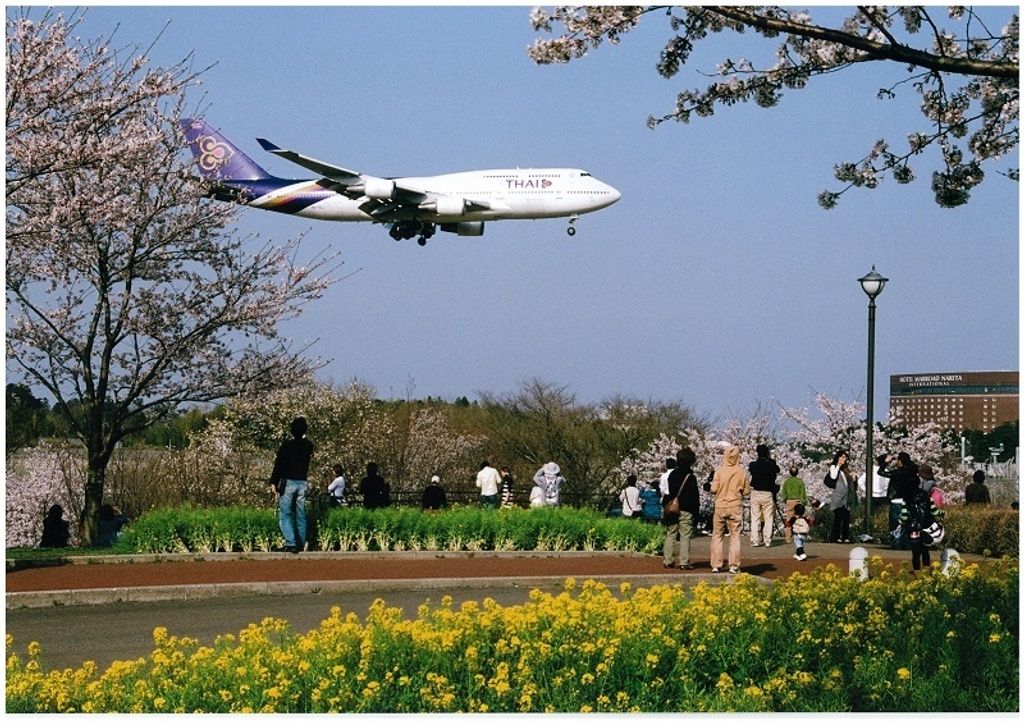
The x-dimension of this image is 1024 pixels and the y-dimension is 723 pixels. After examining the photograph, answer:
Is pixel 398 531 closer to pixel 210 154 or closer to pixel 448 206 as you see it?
pixel 210 154

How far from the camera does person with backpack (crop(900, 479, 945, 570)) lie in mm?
17188

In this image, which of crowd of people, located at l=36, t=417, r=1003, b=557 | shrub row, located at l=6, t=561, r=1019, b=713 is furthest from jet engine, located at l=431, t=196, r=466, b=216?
shrub row, located at l=6, t=561, r=1019, b=713

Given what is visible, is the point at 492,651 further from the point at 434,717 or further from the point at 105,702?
the point at 105,702

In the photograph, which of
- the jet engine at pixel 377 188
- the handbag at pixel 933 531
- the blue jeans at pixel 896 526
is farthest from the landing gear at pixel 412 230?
the handbag at pixel 933 531

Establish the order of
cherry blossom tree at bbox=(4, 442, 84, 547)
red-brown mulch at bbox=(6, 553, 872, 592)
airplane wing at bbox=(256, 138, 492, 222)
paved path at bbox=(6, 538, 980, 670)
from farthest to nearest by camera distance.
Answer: cherry blossom tree at bbox=(4, 442, 84, 547) → airplane wing at bbox=(256, 138, 492, 222) → red-brown mulch at bbox=(6, 553, 872, 592) → paved path at bbox=(6, 538, 980, 670)

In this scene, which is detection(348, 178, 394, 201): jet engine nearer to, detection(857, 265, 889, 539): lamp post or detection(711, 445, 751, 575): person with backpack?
detection(857, 265, 889, 539): lamp post

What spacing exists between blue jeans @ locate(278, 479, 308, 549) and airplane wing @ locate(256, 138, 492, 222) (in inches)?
712

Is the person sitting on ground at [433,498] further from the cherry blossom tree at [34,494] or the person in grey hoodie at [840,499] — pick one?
the cherry blossom tree at [34,494]

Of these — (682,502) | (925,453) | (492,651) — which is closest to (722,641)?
(492,651)

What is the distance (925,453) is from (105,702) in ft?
127

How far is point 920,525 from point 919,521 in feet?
0.16

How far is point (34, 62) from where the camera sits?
17.4 m

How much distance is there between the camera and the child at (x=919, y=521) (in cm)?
1719

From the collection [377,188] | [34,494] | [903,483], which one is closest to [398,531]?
[903,483]
